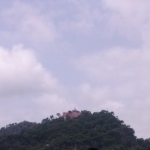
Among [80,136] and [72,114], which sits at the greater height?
[72,114]

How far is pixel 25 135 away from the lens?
49625 mm

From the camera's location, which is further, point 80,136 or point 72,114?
point 72,114

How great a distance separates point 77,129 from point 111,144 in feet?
25.5

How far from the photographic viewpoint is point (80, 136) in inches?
1845

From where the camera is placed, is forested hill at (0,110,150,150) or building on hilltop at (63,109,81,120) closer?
forested hill at (0,110,150,150)

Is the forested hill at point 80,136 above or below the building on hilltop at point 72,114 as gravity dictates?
below

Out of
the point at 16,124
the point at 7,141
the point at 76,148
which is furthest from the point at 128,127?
the point at 16,124

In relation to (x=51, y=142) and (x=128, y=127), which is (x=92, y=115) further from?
(x=51, y=142)

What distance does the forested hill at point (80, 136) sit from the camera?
44.2 m

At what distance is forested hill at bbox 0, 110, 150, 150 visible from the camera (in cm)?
4425

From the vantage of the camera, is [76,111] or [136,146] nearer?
[136,146]

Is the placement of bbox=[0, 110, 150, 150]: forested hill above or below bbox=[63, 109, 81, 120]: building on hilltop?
below

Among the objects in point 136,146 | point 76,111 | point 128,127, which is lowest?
point 136,146

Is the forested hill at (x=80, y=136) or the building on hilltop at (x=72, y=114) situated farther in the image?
the building on hilltop at (x=72, y=114)
